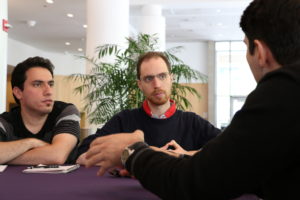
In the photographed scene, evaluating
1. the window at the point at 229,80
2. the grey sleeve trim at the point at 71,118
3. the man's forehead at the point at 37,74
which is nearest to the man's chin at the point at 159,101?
the grey sleeve trim at the point at 71,118

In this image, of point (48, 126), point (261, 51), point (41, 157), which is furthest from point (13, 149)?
point (261, 51)

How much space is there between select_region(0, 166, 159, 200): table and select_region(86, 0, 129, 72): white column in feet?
17.1

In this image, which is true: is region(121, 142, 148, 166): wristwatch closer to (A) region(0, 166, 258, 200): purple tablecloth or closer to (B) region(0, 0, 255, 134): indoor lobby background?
(A) region(0, 166, 258, 200): purple tablecloth

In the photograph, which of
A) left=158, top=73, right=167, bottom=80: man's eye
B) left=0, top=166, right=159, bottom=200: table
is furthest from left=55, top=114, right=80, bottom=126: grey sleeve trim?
left=0, top=166, right=159, bottom=200: table

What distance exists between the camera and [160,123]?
98.5 inches

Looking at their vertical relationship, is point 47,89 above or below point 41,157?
above

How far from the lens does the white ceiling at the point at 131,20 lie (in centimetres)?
1007

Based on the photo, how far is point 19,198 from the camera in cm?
118

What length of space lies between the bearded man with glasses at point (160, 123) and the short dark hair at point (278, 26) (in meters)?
1.49

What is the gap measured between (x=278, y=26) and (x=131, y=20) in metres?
11.3

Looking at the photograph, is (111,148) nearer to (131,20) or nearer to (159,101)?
(159,101)

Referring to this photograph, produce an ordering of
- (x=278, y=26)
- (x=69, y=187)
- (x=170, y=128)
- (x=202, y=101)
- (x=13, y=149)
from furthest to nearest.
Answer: (x=202, y=101), (x=170, y=128), (x=13, y=149), (x=69, y=187), (x=278, y=26)

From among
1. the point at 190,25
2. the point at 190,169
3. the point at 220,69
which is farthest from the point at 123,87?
the point at 220,69

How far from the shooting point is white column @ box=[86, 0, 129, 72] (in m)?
6.75
